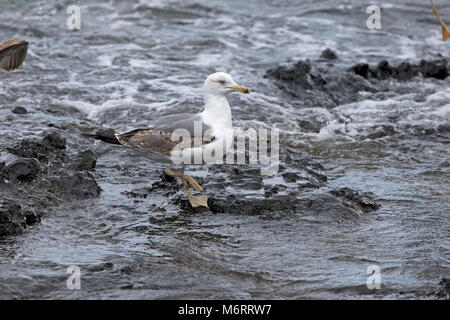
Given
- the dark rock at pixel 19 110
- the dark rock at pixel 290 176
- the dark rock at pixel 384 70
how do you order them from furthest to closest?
the dark rock at pixel 384 70, the dark rock at pixel 19 110, the dark rock at pixel 290 176

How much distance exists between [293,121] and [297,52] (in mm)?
3609

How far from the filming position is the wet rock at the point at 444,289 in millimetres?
4445

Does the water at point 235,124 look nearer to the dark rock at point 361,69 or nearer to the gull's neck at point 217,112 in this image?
the dark rock at point 361,69

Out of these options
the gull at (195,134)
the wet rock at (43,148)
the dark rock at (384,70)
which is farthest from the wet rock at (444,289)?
the dark rock at (384,70)

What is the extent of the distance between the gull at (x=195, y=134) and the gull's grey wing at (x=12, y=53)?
1590mm

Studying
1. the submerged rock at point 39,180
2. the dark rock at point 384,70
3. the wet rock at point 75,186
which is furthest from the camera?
the dark rock at point 384,70

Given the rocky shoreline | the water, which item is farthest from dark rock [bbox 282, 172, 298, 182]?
the water

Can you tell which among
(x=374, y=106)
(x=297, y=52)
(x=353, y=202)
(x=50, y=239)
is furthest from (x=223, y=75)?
(x=297, y=52)

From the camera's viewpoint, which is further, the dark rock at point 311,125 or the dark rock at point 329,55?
the dark rock at point 329,55

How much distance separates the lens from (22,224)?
5.36 m

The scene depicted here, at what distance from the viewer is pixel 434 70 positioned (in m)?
10.9

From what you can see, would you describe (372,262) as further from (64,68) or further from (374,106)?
(64,68)

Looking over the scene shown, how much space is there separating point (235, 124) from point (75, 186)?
2.97 meters

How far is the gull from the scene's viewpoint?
19.2 ft
